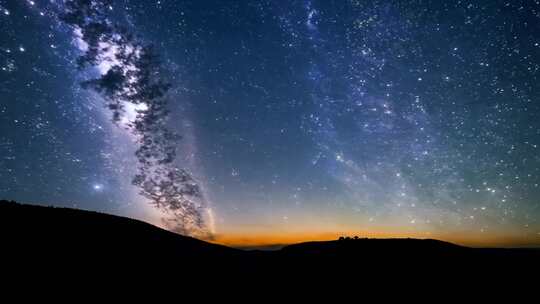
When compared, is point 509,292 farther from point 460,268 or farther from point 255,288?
point 255,288

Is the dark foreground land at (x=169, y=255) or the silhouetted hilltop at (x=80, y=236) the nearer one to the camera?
the dark foreground land at (x=169, y=255)

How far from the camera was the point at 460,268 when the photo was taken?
13656 millimetres

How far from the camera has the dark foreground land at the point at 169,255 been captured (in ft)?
39.5

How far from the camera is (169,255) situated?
1634cm

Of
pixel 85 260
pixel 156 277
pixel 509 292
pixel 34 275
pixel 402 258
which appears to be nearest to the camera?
pixel 34 275

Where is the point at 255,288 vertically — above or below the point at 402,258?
below

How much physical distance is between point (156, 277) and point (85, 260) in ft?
10.1

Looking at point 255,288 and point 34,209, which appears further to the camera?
point 34,209

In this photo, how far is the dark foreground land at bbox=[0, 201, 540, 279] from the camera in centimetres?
1205

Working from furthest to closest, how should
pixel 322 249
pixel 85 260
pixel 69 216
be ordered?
pixel 322 249 < pixel 69 216 < pixel 85 260

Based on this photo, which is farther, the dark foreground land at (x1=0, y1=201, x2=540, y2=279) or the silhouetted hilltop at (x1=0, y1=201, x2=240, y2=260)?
the silhouetted hilltop at (x1=0, y1=201, x2=240, y2=260)

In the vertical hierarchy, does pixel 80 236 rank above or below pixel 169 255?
above

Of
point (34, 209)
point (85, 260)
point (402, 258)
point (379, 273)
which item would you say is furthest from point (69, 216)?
point (402, 258)

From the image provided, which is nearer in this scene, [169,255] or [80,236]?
[80,236]
